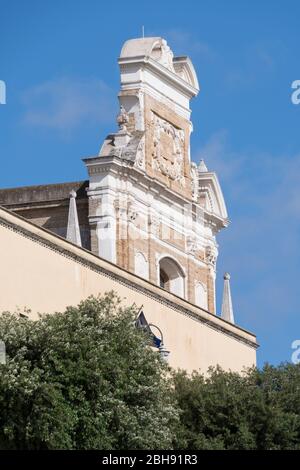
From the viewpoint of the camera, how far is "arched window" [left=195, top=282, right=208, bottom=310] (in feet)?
332

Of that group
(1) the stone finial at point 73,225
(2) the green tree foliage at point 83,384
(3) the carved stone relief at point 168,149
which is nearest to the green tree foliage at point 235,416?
(2) the green tree foliage at point 83,384

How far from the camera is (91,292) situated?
82.6 meters

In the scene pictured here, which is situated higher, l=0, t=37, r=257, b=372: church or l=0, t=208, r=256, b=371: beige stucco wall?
l=0, t=37, r=257, b=372: church

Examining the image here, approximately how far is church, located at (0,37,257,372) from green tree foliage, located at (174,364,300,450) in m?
5.05

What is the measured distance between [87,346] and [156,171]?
1073 inches

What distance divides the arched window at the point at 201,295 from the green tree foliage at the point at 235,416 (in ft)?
61.6

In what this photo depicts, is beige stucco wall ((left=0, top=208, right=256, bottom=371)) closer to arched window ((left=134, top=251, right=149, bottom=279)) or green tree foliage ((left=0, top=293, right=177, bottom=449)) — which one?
green tree foliage ((left=0, top=293, right=177, bottom=449))

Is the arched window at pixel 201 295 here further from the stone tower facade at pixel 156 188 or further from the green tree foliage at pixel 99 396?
the green tree foliage at pixel 99 396

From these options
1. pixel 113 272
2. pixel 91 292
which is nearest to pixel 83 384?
pixel 91 292

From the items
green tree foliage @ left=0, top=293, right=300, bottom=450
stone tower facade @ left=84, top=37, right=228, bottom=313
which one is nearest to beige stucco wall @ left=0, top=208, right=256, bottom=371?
green tree foliage @ left=0, top=293, right=300, bottom=450

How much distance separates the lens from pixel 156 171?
327 feet

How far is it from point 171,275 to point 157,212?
9.37ft

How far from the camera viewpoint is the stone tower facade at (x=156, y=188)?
9650 centimetres
